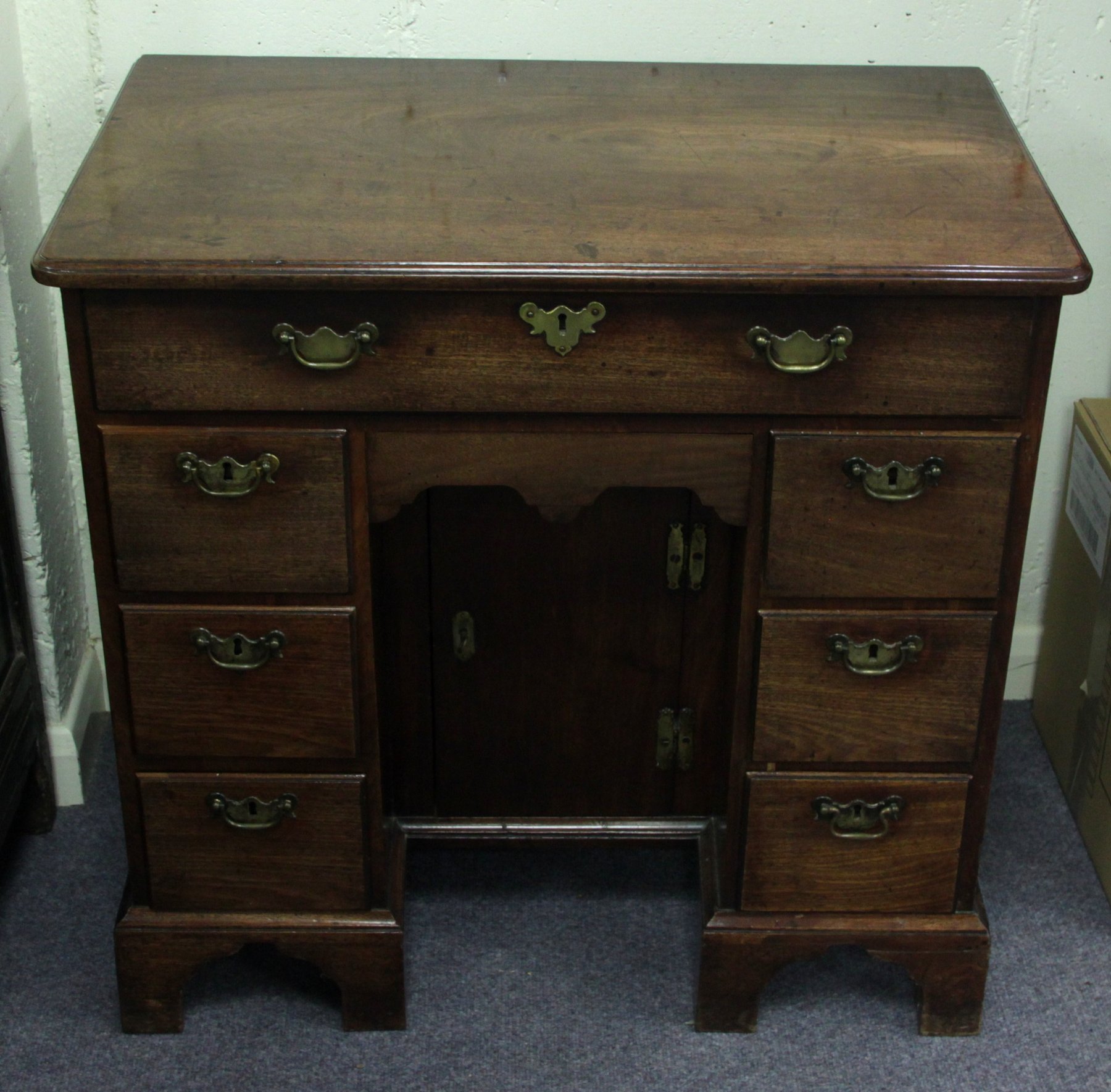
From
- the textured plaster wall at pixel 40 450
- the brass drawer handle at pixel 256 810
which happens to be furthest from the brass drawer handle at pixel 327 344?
the textured plaster wall at pixel 40 450

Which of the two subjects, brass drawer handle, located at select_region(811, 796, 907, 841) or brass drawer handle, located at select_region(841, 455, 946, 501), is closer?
brass drawer handle, located at select_region(841, 455, 946, 501)

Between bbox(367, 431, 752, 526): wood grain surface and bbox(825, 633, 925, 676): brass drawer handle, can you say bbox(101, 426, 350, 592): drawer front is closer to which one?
bbox(367, 431, 752, 526): wood grain surface

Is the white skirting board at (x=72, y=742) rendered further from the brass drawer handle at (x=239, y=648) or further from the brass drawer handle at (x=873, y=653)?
the brass drawer handle at (x=873, y=653)

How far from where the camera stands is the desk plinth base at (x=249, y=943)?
1.83m

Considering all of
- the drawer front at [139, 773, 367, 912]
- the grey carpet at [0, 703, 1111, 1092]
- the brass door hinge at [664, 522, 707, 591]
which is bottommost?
the grey carpet at [0, 703, 1111, 1092]

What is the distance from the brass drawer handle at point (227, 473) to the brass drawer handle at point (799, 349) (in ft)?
1.57

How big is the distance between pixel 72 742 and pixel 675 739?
84cm

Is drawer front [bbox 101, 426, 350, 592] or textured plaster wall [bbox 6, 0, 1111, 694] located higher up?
textured plaster wall [bbox 6, 0, 1111, 694]

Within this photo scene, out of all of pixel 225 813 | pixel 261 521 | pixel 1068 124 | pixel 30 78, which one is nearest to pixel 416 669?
pixel 225 813

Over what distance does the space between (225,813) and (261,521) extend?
0.36 meters

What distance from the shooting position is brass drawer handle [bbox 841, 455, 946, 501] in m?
1.58

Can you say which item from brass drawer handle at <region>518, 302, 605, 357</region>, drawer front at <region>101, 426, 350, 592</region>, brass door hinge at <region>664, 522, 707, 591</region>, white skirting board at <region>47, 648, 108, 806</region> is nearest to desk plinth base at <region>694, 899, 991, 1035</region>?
brass door hinge at <region>664, 522, 707, 591</region>

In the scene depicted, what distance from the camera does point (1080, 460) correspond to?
7.48ft

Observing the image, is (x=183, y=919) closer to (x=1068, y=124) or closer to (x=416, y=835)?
(x=416, y=835)
